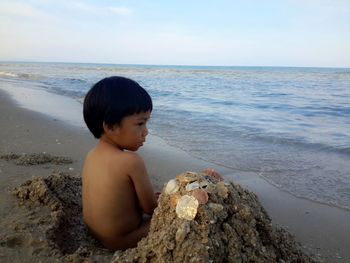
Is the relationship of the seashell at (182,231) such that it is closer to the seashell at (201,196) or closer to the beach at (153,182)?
the seashell at (201,196)

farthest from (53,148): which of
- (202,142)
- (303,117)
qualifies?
(303,117)

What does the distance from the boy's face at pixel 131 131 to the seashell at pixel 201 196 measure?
663mm

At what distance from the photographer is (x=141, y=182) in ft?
7.22

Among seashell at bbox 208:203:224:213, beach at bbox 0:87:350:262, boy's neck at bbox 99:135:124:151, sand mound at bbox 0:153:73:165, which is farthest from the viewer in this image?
sand mound at bbox 0:153:73:165

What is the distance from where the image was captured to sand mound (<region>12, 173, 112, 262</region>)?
2197mm

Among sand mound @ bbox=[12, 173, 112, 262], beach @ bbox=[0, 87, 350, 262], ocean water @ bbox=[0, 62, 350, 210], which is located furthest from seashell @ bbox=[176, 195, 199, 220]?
ocean water @ bbox=[0, 62, 350, 210]

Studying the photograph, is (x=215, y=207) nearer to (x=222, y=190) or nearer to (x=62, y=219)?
(x=222, y=190)

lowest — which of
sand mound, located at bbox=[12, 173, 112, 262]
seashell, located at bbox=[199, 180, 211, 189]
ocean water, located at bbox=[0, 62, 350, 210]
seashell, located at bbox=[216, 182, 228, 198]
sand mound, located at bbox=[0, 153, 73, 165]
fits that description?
ocean water, located at bbox=[0, 62, 350, 210]

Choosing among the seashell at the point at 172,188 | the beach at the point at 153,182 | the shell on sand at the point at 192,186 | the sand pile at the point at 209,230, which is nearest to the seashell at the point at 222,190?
the sand pile at the point at 209,230

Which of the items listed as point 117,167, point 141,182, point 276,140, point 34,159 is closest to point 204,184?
point 141,182

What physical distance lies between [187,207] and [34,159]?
3044 millimetres

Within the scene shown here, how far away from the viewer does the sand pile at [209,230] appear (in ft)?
5.24

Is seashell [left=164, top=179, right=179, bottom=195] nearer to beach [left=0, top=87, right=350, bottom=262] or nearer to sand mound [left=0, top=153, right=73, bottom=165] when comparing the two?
beach [left=0, top=87, right=350, bottom=262]

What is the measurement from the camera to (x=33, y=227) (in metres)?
2.50
